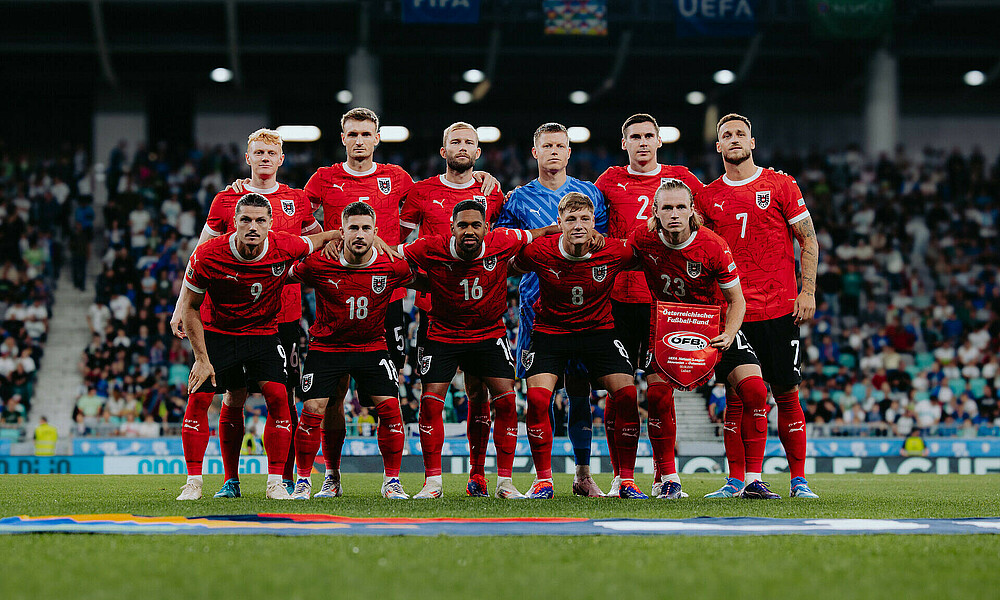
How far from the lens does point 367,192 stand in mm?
8633

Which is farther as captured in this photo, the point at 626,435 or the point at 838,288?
the point at 838,288

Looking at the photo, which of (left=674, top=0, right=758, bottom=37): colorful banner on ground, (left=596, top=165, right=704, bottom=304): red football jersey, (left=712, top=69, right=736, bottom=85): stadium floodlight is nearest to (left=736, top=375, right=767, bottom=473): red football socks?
(left=596, top=165, right=704, bottom=304): red football jersey

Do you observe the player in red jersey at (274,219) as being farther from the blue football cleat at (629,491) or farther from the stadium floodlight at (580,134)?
the stadium floodlight at (580,134)

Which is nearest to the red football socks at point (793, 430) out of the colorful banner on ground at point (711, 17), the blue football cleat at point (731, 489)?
the blue football cleat at point (731, 489)

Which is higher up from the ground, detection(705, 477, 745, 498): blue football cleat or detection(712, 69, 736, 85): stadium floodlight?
detection(712, 69, 736, 85): stadium floodlight

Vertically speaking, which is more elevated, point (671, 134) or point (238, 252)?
point (671, 134)

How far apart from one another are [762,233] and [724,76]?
19783 mm

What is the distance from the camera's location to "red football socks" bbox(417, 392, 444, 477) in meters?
7.97

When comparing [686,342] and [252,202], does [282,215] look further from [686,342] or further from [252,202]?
[686,342]

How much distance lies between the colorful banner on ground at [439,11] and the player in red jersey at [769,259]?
48.6 feet

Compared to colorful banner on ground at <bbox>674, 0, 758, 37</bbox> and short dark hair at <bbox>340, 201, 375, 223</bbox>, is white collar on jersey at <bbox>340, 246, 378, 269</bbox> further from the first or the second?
colorful banner on ground at <bbox>674, 0, 758, 37</bbox>

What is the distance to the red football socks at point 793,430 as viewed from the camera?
812cm

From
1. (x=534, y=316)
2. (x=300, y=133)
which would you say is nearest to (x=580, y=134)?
(x=300, y=133)

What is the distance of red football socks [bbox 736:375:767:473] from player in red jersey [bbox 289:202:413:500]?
248cm
